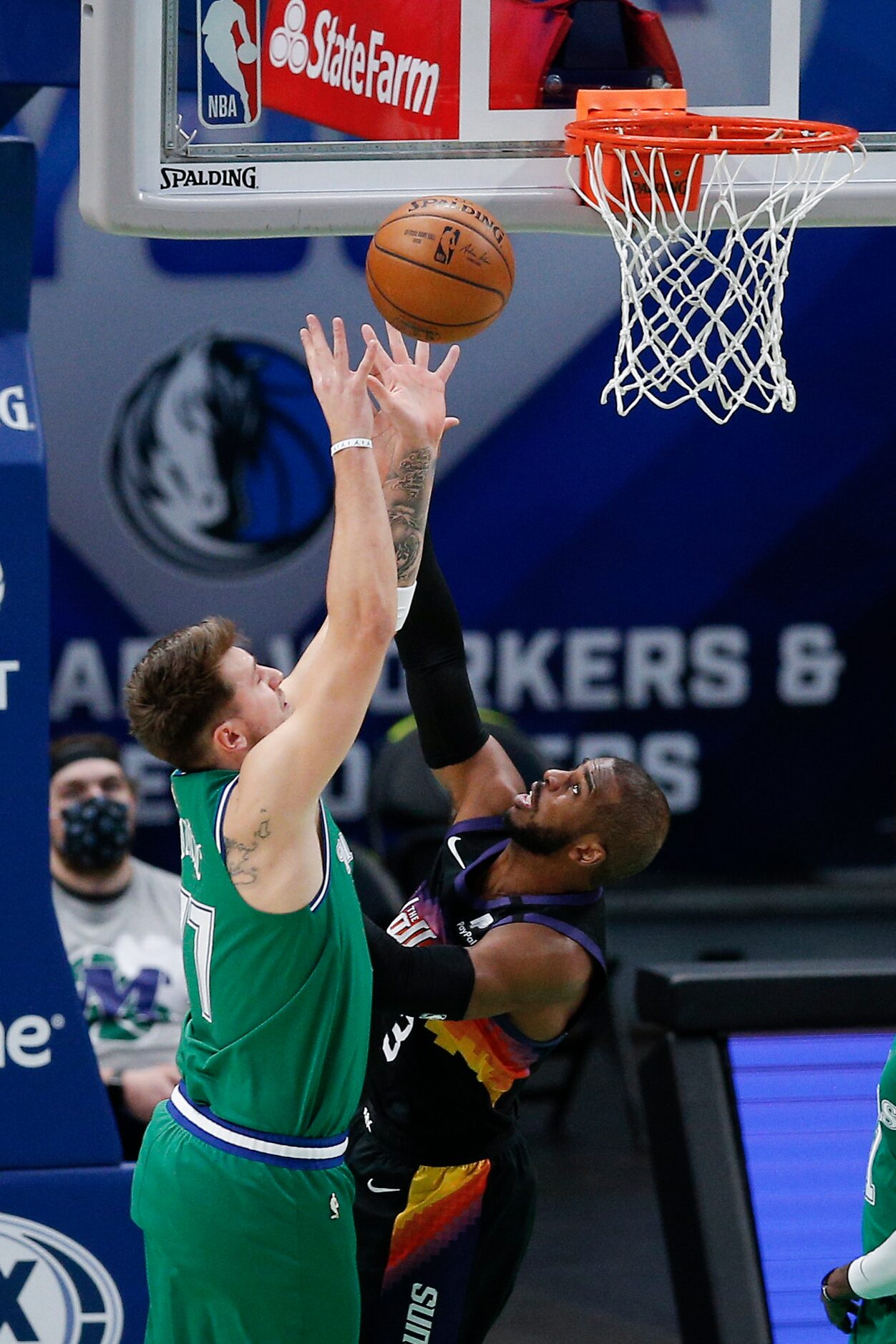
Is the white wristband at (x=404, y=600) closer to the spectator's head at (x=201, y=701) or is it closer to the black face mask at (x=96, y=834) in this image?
the spectator's head at (x=201, y=701)

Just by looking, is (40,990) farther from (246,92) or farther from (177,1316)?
(246,92)

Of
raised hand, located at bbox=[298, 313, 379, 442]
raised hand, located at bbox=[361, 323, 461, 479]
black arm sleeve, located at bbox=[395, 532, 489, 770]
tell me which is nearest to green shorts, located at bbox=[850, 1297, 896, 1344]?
black arm sleeve, located at bbox=[395, 532, 489, 770]

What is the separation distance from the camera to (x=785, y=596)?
8.95 metres

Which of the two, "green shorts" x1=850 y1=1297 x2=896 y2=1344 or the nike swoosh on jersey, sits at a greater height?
the nike swoosh on jersey

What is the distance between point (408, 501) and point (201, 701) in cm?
63

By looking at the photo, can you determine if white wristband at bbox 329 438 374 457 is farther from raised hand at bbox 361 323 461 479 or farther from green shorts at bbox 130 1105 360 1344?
green shorts at bbox 130 1105 360 1344

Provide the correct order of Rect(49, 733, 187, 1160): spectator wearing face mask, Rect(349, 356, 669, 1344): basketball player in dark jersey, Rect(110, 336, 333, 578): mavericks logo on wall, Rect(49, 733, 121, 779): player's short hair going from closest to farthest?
1. Rect(349, 356, 669, 1344): basketball player in dark jersey
2. Rect(49, 733, 187, 1160): spectator wearing face mask
3. Rect(49, 733, 121, 779): player's short hair
4. Rect(110, 336, 333, 578): mavericks logo on wall

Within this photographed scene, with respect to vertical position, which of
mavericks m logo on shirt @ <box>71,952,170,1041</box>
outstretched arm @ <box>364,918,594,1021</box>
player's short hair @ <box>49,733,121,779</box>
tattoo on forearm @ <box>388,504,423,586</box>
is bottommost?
mavericks m logo on shirt @ <box>71,952,170,1041</box>

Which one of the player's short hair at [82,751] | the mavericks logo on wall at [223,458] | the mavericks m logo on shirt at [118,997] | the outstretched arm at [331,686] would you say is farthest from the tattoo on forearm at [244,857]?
the mavericks logo on wall at [223,458]

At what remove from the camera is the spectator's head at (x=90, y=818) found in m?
5.68

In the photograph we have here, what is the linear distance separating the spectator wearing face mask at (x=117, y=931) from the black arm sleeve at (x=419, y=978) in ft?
5.29

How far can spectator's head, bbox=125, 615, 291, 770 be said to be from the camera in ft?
9.96

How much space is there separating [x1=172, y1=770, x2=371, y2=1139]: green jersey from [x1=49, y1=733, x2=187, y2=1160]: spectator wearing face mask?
6.11 ft

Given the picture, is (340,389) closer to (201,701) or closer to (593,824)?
(201,701)
